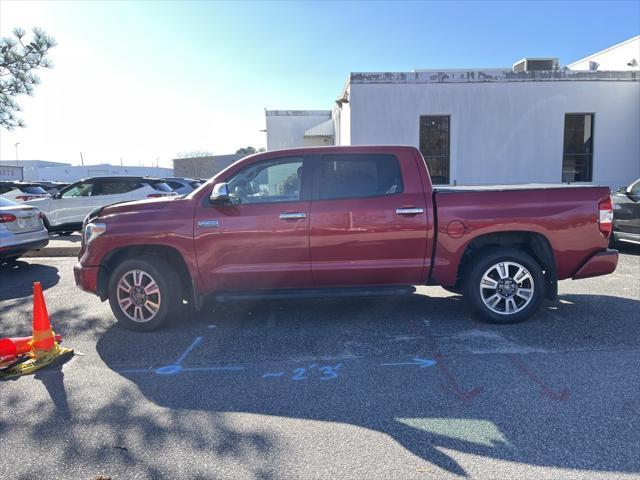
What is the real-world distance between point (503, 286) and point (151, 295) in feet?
12.6

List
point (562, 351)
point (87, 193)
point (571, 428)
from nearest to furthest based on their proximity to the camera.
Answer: point (571, 428) < point (562, 351) < point (87, 193)

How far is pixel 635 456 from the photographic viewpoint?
2.76 meters

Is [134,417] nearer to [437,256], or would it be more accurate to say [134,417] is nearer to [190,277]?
[190,277]

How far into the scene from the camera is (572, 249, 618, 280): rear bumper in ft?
16.7

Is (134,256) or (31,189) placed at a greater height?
(31,189)

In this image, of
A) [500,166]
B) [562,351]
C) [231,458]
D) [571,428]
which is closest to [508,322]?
[562,351]

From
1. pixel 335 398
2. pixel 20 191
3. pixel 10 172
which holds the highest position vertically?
pixel 10 172

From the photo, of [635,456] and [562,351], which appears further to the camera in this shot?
[562,351]

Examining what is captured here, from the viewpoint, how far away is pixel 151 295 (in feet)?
16.6

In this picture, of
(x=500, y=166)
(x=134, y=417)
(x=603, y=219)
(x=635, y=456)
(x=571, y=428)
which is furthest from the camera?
(x=500, y=166)

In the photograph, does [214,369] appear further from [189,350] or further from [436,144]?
[436,144]

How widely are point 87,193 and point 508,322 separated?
12.4m

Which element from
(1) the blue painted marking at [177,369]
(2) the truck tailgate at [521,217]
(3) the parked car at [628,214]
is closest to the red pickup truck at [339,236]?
(2) the truck tailgate at [521,217]

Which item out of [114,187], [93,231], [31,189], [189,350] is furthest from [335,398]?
[31,189]
